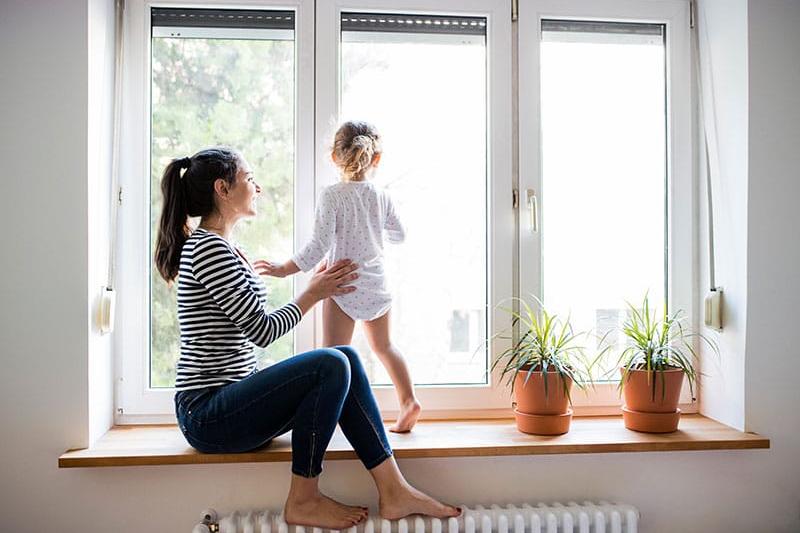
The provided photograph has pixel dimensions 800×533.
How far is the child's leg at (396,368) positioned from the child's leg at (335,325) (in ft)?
0.19

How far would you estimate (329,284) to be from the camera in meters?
2.07

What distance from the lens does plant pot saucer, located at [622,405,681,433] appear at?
7.07 feet

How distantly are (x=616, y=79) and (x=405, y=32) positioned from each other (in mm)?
724

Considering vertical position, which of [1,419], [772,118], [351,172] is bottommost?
[1,419]

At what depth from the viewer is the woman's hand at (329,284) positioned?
6.65 ft

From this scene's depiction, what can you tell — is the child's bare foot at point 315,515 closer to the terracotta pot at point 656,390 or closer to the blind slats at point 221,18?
the terracotta pot at point 656,390

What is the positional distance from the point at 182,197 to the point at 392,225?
0.62 meters

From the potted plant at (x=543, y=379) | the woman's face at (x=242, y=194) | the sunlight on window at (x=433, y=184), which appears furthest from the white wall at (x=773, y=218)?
the woman's face at (x=242, y=194)

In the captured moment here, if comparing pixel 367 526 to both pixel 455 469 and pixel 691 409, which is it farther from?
pixel 691 409

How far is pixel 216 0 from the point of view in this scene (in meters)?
2.26

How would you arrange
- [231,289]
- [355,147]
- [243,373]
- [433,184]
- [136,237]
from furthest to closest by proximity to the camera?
[433,184] → [136,237] → [355,147] → [243,373] → [231,289]

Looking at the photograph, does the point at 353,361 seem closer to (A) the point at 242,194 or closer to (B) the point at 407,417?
(B) the point at 407,417

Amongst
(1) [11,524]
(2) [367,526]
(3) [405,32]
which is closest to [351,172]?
(3) [405,32]

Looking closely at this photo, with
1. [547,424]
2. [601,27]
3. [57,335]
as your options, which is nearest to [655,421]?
[547,424]
